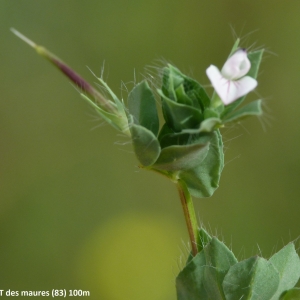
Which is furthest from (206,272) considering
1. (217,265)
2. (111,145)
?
(111,145)

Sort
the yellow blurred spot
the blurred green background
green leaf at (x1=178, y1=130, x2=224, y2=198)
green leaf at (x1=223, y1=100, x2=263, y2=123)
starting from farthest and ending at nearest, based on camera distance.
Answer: the blurred green background
the yellow blurred spot
green leaf at (x1=178, y1=130, x2=224, y2=198)
green leaf at (x1=223, y1=100, x2=263, y2=123)

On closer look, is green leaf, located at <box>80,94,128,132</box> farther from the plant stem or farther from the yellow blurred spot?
the yellow blurred spot

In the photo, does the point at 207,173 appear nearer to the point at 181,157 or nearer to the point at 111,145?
the point at 181,157

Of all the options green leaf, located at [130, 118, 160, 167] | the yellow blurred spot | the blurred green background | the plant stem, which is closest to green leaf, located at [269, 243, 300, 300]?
the plant stem

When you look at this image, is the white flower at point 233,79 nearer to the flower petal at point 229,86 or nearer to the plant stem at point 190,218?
the flower petal at point 229,86

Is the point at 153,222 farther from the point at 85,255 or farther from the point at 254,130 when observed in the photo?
the point at 254,130

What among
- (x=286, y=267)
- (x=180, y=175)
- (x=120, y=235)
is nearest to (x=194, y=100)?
(x=180, y=175)
